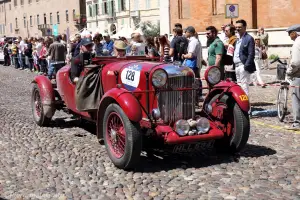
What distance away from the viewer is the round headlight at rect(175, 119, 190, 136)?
5.81 metres

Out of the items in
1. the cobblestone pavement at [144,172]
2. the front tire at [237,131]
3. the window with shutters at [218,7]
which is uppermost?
the window with shutters at [218,7]

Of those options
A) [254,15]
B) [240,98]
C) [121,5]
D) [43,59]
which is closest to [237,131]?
[240,98]

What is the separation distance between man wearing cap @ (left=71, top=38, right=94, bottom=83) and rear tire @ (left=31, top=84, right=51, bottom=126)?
1186 millimetres

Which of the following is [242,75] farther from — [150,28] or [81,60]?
[150,28]

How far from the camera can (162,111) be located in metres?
6.12

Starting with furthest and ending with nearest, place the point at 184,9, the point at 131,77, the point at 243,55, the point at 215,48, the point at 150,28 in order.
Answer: the point at 150,28, the point at 184,9, the point at 215,48, the point at 243,55, the point at 131,77

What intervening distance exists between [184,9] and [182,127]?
3063cm

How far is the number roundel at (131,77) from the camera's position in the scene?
20.4ft

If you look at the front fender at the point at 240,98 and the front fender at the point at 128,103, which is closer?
the front fender at the point at 128,103

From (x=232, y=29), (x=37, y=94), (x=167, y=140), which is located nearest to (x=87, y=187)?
(x=167, y=140)

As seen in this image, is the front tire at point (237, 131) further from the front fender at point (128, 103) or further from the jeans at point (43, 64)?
the jeans at point (43, 64)

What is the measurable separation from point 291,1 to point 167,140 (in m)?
23.5

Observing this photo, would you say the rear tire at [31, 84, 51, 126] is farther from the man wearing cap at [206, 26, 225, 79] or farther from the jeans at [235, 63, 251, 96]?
the jeans at [235, 63, 251, 96]

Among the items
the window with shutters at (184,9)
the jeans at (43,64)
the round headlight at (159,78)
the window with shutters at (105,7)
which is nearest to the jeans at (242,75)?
the round headlight at (159,78)
